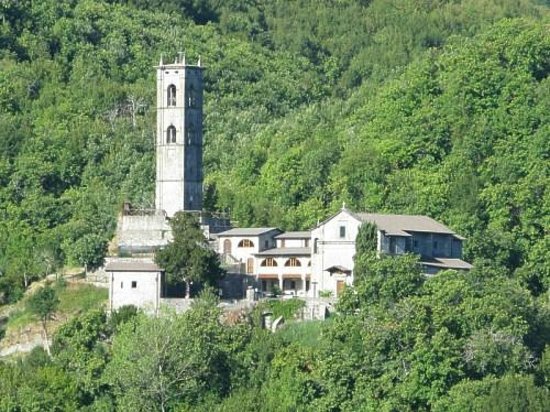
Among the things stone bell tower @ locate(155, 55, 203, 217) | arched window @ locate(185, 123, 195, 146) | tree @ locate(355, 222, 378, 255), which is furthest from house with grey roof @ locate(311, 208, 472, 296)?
arched window @ locate(185, 123, 195, 146)

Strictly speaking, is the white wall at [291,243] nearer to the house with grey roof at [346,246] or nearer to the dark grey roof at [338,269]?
the house with grey roof at [346,246]

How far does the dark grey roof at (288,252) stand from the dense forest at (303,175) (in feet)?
11.8

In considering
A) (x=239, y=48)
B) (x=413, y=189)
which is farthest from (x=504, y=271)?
(x=239, y=48)

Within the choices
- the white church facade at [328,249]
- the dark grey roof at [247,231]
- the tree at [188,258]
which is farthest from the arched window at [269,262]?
the tree at [188,258]

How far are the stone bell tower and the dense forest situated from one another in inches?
122

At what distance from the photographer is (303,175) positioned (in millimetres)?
105625

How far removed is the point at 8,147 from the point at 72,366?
27555 mm

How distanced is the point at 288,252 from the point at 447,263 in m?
5.37

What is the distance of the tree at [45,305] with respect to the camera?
89.7 m

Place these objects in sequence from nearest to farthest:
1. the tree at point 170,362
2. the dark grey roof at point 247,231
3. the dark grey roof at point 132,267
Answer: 1. the tree at point 170,362
2. the dark grey roof at point 132,267
3. the dark grey roof at point 247,231

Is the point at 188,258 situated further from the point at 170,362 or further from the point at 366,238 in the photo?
the point at 366,238

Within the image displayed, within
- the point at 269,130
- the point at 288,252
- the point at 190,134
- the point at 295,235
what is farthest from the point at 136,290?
the point at 269,130

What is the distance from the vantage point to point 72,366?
85625 millimetres

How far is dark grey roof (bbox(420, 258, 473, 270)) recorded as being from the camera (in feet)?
292
